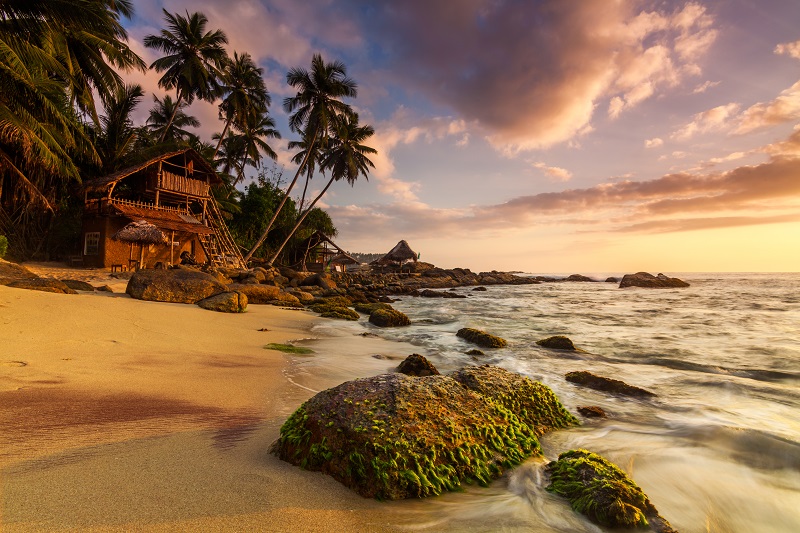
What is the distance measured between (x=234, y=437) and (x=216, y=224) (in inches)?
1101

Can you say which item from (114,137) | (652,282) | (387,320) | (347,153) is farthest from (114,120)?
(652,282)

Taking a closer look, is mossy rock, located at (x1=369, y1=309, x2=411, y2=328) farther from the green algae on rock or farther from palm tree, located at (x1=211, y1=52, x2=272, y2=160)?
palm tree, located at (x1=211, y1=52, x2=272, y2=160)

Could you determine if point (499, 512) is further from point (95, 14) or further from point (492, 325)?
point (95, 14)

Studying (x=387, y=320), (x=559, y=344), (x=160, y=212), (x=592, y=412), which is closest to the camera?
(x=592, y=412)

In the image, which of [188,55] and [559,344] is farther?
[188,55]

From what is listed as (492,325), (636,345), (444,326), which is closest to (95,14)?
(444,326)

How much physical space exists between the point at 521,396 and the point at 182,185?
90.0 feet

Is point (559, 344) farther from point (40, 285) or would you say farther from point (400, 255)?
point (400, 255)

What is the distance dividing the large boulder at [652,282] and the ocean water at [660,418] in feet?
108

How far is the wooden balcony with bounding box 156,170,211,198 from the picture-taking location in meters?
23.8

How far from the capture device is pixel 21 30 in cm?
1381

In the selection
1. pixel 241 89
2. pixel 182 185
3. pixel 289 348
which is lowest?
pixel 289 348

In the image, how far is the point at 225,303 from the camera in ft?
34.3

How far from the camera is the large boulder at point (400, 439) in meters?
2.45
